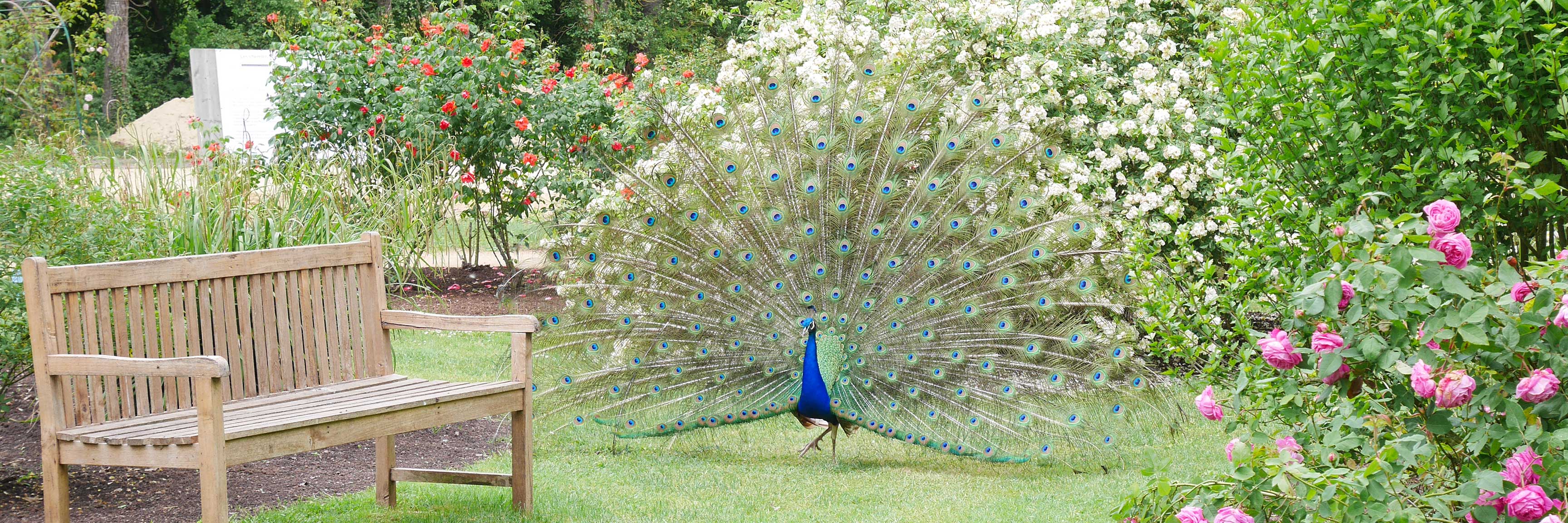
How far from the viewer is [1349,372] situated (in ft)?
7.16

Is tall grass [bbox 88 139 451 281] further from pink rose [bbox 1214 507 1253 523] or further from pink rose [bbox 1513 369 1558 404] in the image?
pink rose [bbox 1513 369 1558 404]

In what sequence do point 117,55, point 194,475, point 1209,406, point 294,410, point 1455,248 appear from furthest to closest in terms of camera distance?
point 117,55
point 194,475
point 294,410
point 1209,406
point 1455,248

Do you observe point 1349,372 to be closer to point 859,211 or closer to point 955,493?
point 955,493

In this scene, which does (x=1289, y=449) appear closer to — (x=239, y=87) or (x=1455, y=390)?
(x=1455, y=390)

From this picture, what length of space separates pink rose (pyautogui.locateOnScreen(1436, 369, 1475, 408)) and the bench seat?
274 centimetres

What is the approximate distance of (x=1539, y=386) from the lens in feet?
6.13

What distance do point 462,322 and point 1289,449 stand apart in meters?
2.80

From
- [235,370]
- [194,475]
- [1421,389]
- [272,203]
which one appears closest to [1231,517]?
[1421,389]

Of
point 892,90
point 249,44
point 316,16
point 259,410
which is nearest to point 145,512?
point 259,410

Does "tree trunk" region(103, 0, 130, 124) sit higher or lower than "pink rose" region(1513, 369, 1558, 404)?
higher

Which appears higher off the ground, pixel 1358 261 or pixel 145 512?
pixel 1358 261

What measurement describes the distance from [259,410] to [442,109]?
578 cm

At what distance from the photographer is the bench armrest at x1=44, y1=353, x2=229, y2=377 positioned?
3.13 m

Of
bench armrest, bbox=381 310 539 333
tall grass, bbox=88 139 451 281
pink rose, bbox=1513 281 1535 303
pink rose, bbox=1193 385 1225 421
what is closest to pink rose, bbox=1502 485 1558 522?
pink rose, bbox=1513 281 1535 303
